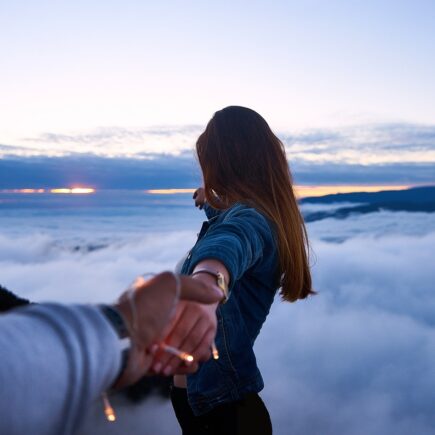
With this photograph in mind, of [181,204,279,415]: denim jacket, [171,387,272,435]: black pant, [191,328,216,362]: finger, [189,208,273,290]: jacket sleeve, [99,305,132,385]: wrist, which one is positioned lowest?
[171,387,272,435]: black pant

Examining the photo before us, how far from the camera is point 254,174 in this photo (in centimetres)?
223

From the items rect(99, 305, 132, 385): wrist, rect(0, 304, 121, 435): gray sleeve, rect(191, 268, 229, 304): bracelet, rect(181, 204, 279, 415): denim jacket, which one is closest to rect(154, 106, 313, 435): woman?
rect(181, 204, 279, 415): denim jacket

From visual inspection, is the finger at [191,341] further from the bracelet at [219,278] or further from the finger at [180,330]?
the bracelet at [219,278]

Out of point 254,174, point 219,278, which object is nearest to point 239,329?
point 254,174

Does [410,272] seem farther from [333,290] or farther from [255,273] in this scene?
[255,273]

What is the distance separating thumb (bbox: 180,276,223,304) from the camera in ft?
3.92

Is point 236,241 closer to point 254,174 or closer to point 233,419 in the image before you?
point 254,174

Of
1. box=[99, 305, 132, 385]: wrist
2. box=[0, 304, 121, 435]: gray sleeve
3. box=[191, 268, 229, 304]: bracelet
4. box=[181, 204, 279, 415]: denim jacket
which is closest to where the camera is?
box=[0, 304, 121, 435]: gray sleeve

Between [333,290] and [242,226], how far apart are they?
47.9m

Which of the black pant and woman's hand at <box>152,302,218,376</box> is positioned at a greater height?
woman's hand at <box>152,302,218,376</box>

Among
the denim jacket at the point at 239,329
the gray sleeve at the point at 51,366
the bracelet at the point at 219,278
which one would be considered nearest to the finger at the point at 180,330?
the bracelet at the point at 219,278

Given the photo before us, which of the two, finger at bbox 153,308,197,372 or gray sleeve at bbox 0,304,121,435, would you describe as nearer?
gray sleeve at bbox 0,304,121,435

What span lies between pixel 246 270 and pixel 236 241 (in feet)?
1.21

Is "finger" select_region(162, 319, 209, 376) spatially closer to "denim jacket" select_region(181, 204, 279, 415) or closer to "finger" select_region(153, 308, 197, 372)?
"finger" select_region(153, 308, 197, 372)
